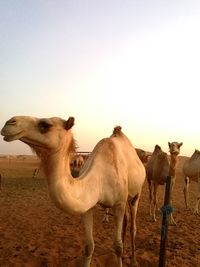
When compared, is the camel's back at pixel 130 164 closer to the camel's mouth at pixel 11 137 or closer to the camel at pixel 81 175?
the camel at pixel 81 175

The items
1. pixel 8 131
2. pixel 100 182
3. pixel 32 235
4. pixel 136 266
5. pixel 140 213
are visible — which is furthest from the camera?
pixel 140 213

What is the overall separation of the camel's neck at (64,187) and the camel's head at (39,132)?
0.16m

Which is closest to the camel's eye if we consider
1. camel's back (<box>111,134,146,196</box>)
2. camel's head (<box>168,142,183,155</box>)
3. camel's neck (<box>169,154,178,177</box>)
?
camel's back (<box>111,134,146,196</box>)

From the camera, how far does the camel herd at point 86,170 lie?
375cm

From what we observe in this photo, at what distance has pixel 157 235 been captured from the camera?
8.57m

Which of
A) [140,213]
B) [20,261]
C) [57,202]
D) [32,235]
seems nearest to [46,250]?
[20,261]

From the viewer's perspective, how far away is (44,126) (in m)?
3.79

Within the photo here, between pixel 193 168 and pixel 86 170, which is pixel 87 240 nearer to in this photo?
pixel 86 170

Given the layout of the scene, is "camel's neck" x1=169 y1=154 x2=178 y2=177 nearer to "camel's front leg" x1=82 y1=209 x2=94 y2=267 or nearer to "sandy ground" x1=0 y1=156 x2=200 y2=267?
"sandy ground" x1=0 y1=156 x2=200 y2=267

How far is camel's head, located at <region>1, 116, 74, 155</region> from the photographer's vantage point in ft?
11.1

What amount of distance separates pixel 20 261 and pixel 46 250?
2.47 ft

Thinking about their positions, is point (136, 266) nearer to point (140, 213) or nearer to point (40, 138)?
point (40, 138)

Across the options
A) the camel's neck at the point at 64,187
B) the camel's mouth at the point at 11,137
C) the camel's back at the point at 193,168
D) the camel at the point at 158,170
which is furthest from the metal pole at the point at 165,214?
the camel's back at the point at 193,168

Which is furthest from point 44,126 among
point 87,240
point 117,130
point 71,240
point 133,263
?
point 71,240
